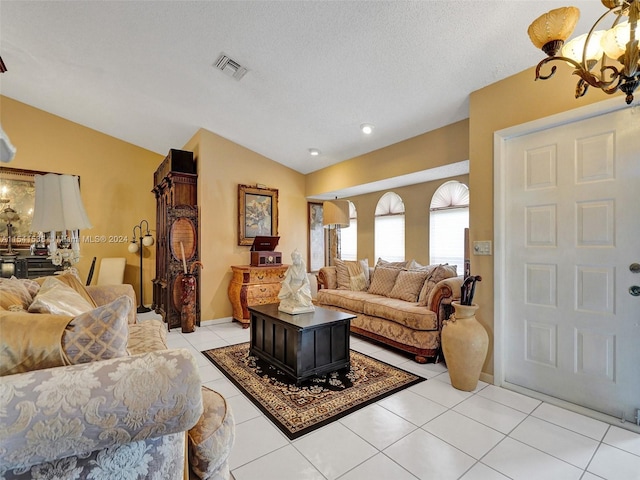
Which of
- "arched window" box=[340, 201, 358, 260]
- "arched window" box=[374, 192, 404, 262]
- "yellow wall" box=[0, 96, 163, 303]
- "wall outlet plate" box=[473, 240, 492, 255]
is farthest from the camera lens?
"arched window" box=[340, 201, 358, 260]

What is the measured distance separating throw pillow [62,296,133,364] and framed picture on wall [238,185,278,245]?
3.79 metres

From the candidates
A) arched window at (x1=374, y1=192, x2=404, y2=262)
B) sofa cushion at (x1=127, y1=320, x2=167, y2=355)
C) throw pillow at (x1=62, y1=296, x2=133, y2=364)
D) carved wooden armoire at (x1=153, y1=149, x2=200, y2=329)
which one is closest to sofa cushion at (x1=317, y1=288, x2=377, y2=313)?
arched window at (x1=374, y1=192, x2=404, y2=262)

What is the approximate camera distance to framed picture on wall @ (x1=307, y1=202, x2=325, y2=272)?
5770 millimetres

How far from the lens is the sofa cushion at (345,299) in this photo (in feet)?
12.6

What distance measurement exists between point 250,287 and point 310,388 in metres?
2.19

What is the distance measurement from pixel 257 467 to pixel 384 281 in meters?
2.86

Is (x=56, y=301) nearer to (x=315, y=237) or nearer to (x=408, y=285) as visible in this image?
(x=408, y=285)

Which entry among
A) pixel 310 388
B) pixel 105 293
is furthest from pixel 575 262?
pixel 105 293

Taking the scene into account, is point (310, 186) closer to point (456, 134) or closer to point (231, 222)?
point (231, 222)

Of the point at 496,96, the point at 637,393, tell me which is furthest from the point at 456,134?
the point at 637,393

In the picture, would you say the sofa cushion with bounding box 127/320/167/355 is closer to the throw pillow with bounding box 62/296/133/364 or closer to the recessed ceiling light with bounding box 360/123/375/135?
the throw pillow with bounding box 62/296/133/364

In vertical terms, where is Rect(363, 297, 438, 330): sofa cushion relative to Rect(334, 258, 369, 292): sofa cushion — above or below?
below

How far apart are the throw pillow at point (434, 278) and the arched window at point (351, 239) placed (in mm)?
2580

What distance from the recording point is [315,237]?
5.86 m
